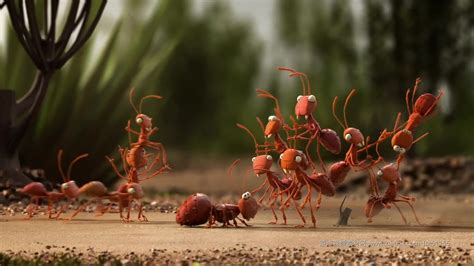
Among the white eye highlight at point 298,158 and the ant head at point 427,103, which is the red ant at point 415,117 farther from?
the white eye highlight at point 298,158

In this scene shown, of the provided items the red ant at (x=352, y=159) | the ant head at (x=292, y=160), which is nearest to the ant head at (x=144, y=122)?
the ant head at (x=292, y=160)

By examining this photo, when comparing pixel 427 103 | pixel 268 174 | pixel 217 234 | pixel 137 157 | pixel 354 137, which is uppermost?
pixel 427 103

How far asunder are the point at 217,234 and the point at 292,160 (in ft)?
2.54

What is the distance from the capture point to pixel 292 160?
5.98 metres

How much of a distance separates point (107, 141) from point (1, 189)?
272 centimetres

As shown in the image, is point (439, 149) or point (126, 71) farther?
point (439, 149)

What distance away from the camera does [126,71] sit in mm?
11008

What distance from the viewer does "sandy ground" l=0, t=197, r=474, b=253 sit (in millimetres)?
5168

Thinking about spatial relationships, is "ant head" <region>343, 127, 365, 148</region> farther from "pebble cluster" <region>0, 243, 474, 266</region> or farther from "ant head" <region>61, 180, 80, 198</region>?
"ant head" <region>61, 180, 80, 198</region>

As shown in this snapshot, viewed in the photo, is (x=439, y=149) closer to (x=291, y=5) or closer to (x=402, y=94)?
(x=402, y=94)

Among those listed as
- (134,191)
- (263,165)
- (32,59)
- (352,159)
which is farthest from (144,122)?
(32,59)

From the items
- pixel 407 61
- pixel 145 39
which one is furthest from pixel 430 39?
pixel 145 39

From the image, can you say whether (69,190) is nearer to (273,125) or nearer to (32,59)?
(273,125)

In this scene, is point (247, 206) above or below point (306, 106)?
below
